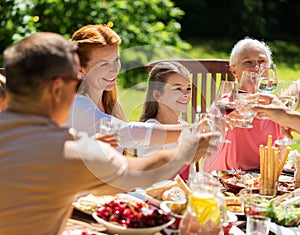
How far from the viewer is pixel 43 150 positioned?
2.06 m

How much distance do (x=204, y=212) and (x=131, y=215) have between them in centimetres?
33

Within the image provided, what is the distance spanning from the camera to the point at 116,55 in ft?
11.8

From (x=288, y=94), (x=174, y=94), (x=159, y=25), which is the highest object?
(x=288, y=94)

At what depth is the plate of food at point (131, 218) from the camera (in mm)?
2357

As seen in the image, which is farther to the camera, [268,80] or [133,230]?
[268,80]

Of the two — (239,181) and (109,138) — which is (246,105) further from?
(109,138)

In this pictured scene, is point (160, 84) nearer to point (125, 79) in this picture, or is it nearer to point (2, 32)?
point (2, 32)

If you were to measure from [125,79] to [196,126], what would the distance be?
6488mm

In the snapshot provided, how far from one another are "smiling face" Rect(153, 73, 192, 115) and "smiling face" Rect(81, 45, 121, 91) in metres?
0.35

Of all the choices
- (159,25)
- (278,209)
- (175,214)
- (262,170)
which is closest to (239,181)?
(262,170)

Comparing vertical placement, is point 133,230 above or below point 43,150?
below

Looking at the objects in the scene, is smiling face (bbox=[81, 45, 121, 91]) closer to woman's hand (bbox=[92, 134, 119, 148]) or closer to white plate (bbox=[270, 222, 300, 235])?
woman's hand (bbox=[92, 134, 119, 148])

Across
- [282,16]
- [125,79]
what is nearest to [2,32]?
[125,79]

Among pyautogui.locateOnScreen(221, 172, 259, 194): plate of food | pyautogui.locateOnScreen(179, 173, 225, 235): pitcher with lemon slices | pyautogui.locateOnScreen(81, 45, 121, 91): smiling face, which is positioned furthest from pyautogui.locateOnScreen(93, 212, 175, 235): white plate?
pyautogui.locateOnScreen(81, 45, 121, 91): smiling face
